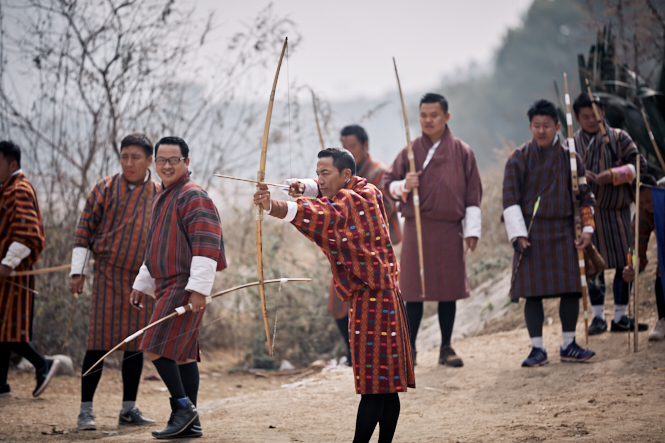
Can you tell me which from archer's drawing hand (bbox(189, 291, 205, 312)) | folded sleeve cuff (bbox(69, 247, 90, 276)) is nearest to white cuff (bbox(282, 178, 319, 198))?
archer's drawing hand (bbox(189, 291, 205, 312))

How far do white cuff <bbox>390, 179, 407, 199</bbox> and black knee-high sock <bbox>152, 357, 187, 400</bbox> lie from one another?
217cm

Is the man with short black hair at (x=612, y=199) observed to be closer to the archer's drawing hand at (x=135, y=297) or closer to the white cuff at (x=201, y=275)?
the white cuff at (x=201, y=275)

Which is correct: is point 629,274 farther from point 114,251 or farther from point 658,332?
point 114,251

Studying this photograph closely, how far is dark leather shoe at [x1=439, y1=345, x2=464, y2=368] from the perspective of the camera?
4.67 m

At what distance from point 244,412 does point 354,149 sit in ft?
7.51

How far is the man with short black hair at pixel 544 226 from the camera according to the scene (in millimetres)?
4316

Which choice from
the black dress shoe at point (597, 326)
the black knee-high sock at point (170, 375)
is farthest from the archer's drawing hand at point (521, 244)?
the black knee-high sock at point (170, 375)

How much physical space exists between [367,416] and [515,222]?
87.0 inches

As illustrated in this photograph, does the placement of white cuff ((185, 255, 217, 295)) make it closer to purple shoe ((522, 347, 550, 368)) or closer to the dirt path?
the dirt path

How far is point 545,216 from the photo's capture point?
173 inches

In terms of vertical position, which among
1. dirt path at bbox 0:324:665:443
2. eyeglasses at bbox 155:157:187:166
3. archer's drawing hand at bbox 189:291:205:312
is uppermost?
eyeglasses at bbox 155:157:187:166

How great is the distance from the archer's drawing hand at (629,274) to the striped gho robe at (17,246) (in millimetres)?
4289

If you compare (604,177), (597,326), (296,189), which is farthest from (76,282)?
(597,326)

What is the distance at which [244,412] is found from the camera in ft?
13.2
